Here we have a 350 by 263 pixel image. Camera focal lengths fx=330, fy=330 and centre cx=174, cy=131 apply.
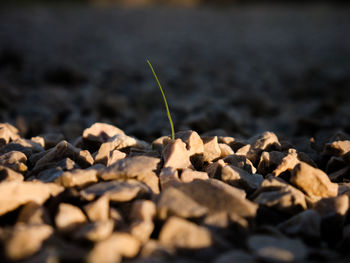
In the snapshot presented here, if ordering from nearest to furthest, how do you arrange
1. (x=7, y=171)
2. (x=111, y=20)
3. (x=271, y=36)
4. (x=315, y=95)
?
(x=7, y=171), (x=315, y=95), (x=271, y=36), (x=111, y=20)

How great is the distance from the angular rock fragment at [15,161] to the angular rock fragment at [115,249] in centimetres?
54

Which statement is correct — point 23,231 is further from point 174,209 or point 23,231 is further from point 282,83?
point 282,83

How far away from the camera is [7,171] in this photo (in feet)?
3.55

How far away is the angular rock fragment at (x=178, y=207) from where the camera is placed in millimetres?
914

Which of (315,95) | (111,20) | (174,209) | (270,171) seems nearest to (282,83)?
(315,95)

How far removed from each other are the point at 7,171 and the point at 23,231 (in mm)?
342

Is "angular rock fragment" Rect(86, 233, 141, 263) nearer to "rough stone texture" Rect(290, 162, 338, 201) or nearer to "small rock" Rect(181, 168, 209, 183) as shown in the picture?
"small rock" Rect(181, 168, 209, 183)

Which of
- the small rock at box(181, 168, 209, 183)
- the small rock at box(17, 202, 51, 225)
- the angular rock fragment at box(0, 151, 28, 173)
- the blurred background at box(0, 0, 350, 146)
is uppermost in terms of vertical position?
the small rock at box(181, 168, 209, 183)

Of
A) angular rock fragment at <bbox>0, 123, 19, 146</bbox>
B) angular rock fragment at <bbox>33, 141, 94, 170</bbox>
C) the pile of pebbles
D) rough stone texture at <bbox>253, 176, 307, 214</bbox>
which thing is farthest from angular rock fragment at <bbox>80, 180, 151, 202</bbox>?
angular rock fragment at <bbox>0, 123, 19, 146</bbox>

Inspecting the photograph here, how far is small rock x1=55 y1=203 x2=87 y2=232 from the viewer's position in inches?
34.1

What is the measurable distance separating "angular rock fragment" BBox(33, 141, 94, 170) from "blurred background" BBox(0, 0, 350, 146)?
2.37ft

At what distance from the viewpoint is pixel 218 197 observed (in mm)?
980

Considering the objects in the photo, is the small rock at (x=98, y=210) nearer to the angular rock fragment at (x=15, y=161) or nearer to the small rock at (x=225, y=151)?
the angular rock fragment at (x=15, y=161)

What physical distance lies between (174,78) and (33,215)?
304 cm
